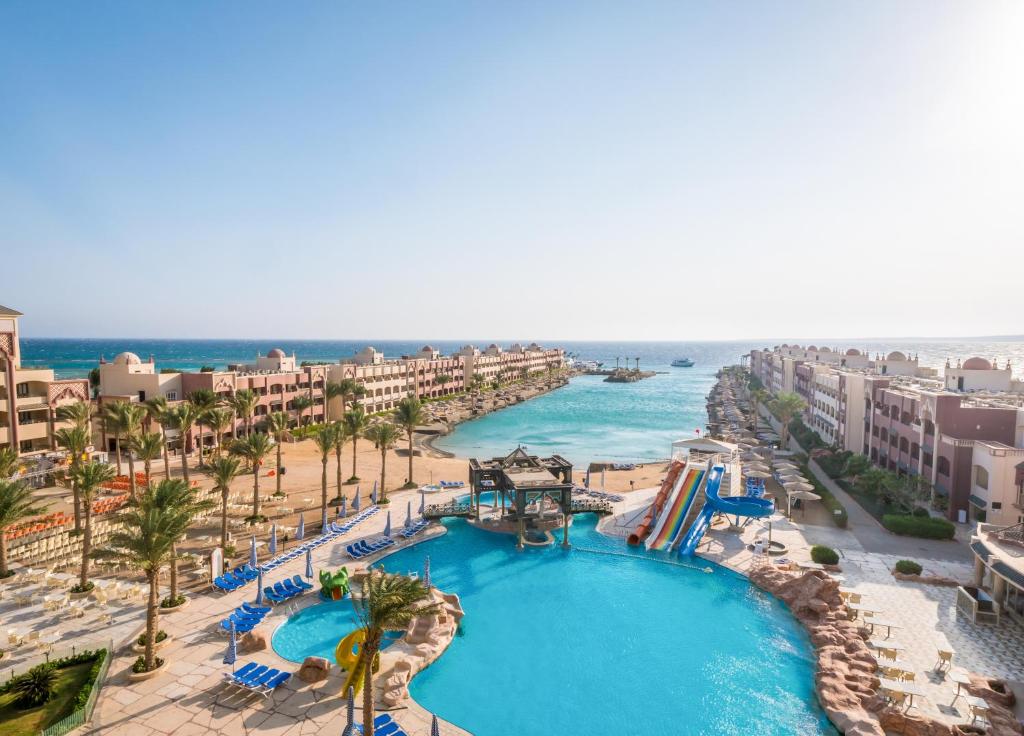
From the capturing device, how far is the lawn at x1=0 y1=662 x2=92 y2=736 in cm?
1744

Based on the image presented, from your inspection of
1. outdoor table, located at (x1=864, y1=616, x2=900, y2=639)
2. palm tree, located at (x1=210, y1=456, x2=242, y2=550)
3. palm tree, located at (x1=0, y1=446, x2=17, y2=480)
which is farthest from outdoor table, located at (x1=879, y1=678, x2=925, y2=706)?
palm tree, located at (x1=0, y1=446, x2=17, y2=480)

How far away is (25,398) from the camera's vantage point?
49031 mm

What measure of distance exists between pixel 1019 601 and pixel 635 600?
17.2 meters

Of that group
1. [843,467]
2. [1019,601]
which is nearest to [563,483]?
[1019,601]

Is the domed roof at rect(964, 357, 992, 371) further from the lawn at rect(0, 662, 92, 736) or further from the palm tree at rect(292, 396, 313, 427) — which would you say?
the palm tree at rect(292, 396, 313, 427)

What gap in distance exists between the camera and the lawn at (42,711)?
17.4 metres

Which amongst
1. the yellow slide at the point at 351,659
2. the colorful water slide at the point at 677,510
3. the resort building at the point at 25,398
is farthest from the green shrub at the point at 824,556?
the resort building at the point at 25,398

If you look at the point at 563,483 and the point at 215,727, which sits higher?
the point at 563,483

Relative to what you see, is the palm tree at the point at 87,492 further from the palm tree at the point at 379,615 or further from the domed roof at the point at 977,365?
the domed roof at the point at 977,365

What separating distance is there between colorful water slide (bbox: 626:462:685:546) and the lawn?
93.2ft

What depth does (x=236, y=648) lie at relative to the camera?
21.8 metres

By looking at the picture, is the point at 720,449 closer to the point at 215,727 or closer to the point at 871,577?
the point at 871,577

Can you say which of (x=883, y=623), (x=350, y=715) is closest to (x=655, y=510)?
(x=883, y=623)

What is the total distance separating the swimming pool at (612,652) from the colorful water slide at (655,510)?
2257 mm
